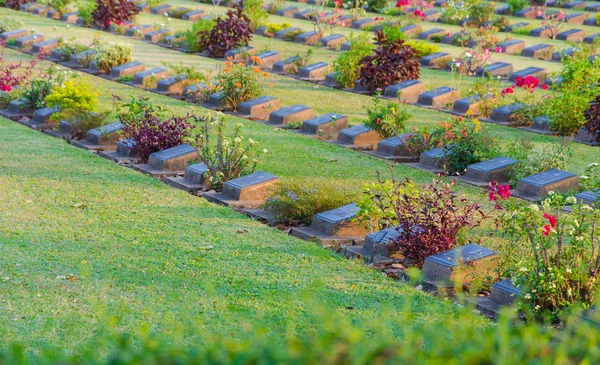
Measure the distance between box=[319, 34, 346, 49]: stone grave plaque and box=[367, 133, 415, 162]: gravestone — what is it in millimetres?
9821

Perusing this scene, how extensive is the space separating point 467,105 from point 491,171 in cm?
400

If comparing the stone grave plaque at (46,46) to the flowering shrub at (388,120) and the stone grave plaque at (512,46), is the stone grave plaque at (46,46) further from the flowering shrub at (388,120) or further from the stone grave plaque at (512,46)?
the flowering shrub at (388,120)

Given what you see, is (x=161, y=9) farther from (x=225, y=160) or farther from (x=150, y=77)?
(x=225, y=160)

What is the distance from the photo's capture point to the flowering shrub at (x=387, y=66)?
49.7 ft

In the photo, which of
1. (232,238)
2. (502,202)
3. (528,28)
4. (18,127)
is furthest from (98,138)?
(528,28)

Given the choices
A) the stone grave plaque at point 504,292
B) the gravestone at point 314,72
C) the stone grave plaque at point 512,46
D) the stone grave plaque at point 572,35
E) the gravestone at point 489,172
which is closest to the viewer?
the stone grave plaque at point 504,292

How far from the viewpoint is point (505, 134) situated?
39.3 feet

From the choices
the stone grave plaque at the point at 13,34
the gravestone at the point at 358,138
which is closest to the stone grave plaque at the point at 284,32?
the stone grave plaque at the point at 13,34

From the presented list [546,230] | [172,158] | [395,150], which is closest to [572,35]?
[395,150]

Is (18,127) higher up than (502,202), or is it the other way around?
(502,202)

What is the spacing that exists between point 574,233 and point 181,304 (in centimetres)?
260

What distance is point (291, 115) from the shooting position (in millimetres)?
12695

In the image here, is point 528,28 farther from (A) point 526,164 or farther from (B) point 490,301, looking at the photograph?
(B) point 490,301

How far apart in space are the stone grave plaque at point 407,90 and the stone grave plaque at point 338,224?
6.83 meters
